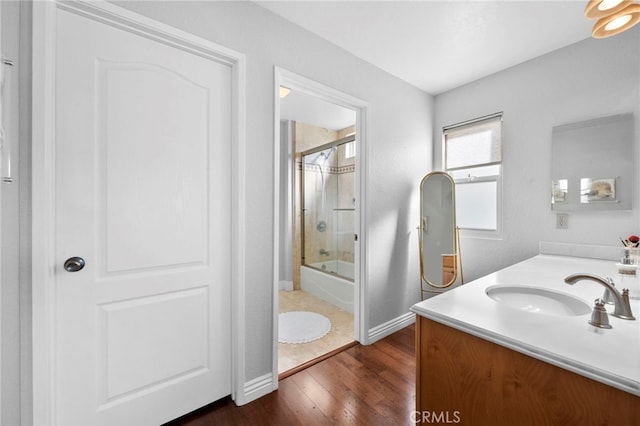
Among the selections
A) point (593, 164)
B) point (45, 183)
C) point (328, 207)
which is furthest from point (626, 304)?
point (328, 207)

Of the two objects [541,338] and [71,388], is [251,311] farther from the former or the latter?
[541,338]

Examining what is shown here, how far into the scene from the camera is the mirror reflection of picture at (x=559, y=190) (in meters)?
2.04

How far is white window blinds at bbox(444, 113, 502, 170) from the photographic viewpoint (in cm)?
246

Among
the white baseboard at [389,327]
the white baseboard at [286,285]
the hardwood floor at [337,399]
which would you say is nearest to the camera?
the hardwood floor at [337,399]

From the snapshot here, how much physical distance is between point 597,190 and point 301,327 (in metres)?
2.59

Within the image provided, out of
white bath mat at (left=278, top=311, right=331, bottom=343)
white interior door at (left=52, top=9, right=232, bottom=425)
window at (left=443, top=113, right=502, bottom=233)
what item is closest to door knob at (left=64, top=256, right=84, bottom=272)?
white interior door at (left=52, top=9, right=232, bottom=425)

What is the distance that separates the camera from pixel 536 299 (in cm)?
126

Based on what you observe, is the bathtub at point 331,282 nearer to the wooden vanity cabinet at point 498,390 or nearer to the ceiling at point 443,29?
the wooden vanity cabinet at point 498,390

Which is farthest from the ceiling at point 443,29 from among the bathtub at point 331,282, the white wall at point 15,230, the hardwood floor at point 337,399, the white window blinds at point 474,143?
the hardwood floor at point 337,399

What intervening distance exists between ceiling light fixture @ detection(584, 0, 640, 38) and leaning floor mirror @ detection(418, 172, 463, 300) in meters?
1.58

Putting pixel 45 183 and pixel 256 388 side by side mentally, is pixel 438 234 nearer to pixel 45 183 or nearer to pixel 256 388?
pixel 256 388

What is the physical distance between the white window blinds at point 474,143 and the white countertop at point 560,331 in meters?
1.57

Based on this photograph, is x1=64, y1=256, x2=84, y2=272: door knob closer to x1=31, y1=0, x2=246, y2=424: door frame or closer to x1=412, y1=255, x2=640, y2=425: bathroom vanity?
x1=31, y1=0, x2=246, y2=424: door frame

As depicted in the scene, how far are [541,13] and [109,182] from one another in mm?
2689
